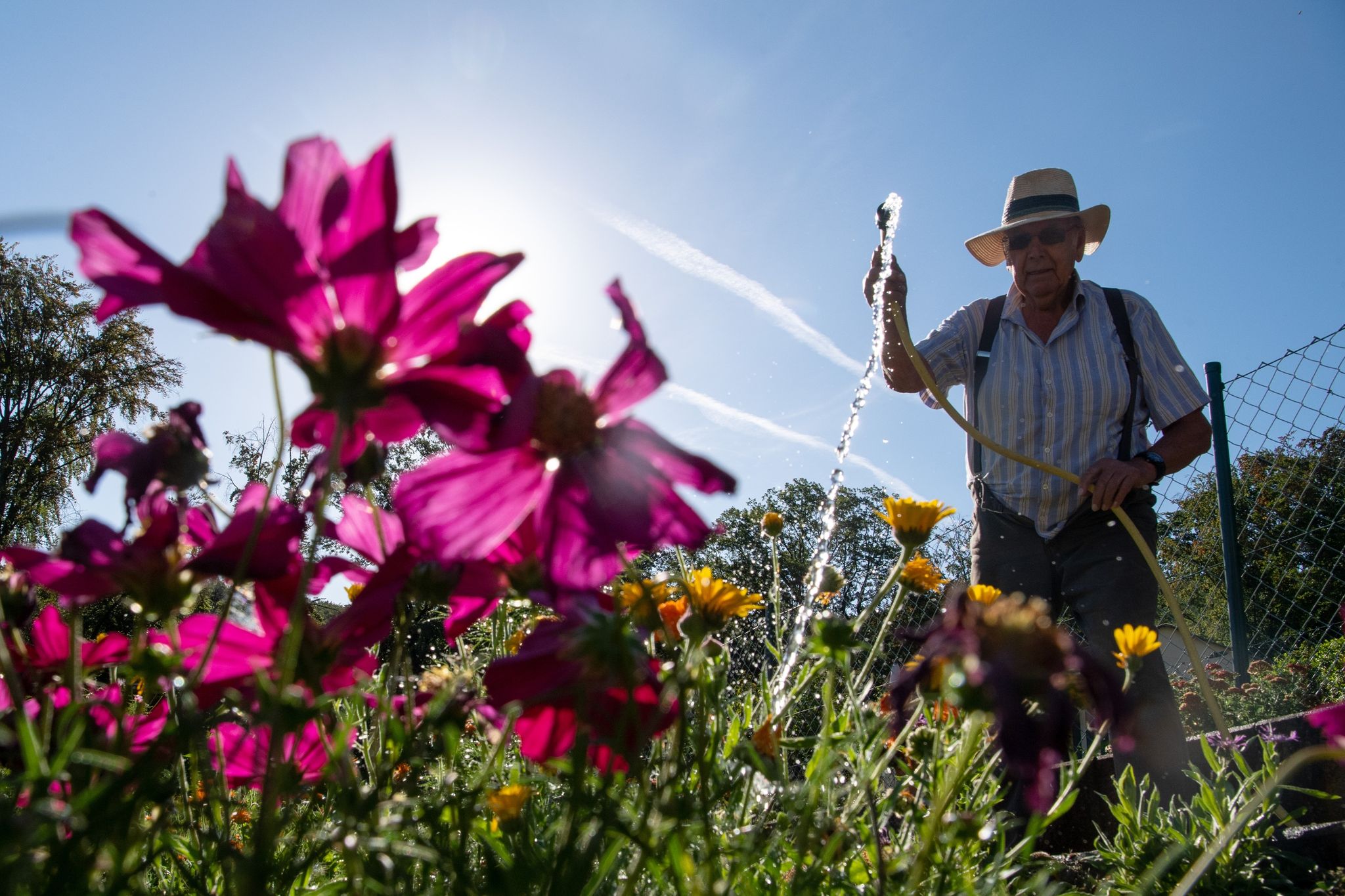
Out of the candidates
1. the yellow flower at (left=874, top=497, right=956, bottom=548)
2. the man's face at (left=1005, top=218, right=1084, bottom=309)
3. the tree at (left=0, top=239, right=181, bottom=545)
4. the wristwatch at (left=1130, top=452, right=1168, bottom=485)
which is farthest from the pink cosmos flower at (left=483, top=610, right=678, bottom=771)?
the tree at (left=0, top=239, right=181, bottom=545)

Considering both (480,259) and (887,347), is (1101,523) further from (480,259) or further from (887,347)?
(480,259)

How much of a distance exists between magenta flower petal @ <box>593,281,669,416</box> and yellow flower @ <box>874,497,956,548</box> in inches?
35.9

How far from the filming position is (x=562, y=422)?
0.52 metres

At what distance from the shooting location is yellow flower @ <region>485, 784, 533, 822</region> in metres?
0.69

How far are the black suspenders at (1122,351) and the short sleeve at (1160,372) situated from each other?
2cm

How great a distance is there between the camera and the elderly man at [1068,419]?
2350 millimetres

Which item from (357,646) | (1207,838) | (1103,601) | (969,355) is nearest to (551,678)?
(357,646)

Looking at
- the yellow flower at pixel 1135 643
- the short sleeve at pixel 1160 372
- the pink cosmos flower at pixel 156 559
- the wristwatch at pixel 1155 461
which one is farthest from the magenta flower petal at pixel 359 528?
the short sleeve at pixel 1160 372

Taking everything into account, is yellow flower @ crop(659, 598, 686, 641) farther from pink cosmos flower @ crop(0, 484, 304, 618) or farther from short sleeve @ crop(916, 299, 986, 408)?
short sleeve @ crop(916, 299, 986, 408)

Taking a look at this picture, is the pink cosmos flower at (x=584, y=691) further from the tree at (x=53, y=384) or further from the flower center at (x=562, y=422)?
the tree at (x=53, y=384)

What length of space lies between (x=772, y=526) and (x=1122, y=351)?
5.37 ft

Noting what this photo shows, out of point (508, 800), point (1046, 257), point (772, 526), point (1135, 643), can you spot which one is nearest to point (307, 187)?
point (508, 800)

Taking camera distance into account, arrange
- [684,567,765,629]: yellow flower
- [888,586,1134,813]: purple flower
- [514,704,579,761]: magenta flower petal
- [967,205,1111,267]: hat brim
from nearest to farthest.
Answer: [888,586,1134,813]: purple flower < [514,704,579,761]: magenta flower petal < [684,567,765,629]: yellow flower < [967,205,1111,267]: hat brim

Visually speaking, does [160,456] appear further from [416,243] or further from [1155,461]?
[1155,461]
